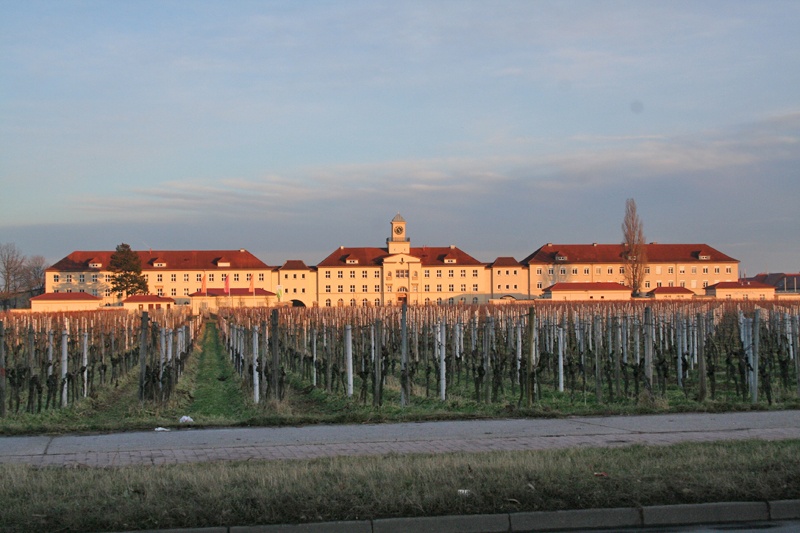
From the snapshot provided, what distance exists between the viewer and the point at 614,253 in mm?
120125

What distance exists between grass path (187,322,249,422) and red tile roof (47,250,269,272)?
291ft

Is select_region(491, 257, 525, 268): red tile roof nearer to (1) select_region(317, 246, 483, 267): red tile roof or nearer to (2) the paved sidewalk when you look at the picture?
(1) select_region(317, 246, 483, 267): red tile roof

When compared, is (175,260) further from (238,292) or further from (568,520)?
(568,520)

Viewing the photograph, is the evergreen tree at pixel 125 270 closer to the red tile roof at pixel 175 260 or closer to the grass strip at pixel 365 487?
the red tile roof at pixel 175 260

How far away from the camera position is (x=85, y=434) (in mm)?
11586

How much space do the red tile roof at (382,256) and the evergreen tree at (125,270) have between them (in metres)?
25.5

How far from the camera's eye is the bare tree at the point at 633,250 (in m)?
109

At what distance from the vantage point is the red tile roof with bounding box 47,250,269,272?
396ft

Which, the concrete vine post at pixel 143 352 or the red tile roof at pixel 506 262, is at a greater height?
the red tile roof at pixel 506 262

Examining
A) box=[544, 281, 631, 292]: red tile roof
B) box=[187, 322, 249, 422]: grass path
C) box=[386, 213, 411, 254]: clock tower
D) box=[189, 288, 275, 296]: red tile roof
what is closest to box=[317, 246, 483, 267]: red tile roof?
box=[386, 213, 411, 254]: clock tower

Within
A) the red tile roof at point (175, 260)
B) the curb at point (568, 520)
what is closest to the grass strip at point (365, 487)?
the curb at point (568, 520)

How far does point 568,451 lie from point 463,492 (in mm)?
2553

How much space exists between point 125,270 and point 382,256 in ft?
113

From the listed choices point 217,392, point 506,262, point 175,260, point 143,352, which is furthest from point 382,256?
point 143,352
